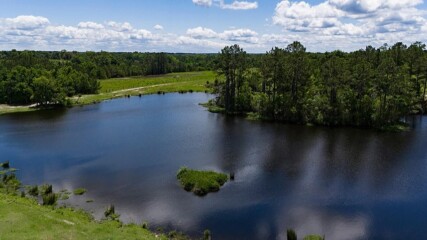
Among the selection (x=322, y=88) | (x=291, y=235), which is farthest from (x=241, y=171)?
(x=322, y=88)

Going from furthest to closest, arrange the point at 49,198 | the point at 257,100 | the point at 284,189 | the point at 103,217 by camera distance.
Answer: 1. the point at 257,100
2. the point at 284,189
3. the point at 49,198
4. the point at 103,217

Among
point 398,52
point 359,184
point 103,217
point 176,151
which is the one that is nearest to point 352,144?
point 359,184

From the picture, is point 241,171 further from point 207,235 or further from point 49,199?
point 49,199

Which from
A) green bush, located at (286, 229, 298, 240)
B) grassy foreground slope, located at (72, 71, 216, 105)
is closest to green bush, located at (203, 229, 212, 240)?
green bush, located at (286, 229, 298, 240)

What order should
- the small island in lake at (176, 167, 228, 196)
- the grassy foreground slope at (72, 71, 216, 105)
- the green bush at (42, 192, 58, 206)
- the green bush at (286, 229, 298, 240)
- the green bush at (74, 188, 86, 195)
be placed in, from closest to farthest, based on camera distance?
the green bush at (286, 229, 298, 240)
the green bush at (42, 192, 58, 206)
the green bush at (74, 188, 86, 195)
the small island in lake at (176, 167, 228, 196)
the grassy foreground slope at (72, 71, 216, 105)

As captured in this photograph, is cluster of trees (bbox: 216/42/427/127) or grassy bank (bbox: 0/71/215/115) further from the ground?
cluster of trees (bbox: 216/42/427/127)

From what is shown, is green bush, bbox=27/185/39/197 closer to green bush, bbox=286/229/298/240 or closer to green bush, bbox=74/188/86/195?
green bush, bbox=74/188/86/195

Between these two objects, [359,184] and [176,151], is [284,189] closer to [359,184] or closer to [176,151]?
[359,184]
